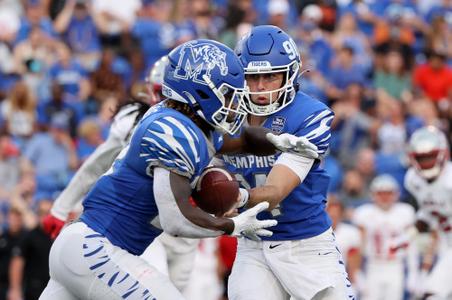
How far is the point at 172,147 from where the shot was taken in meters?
5.23

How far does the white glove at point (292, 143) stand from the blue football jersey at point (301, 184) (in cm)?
21

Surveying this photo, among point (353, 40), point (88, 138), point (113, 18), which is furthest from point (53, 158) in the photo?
point (353, 40)

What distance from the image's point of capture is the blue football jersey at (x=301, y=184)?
618 cm

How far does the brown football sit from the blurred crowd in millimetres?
6032

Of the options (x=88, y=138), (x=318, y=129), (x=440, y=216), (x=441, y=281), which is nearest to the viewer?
(x=318, y=129)

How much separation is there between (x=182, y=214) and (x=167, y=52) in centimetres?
921

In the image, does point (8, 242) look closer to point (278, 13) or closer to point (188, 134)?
point (278, 13)

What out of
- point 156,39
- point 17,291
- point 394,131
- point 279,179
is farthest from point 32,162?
point 279,179

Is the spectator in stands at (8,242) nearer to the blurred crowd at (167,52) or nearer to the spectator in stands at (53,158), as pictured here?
the blurred crowd at (167,52)

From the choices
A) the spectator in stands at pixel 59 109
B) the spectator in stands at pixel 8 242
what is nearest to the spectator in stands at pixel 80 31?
the spectator in stands at pixel 59 109

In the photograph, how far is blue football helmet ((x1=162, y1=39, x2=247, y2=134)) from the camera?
5434mm

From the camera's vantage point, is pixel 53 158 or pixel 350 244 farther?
pixel 53 158

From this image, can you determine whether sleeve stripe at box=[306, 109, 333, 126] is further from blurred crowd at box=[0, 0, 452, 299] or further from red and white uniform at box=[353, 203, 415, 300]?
red and white uniform at box=[353, 203, 415, 300]

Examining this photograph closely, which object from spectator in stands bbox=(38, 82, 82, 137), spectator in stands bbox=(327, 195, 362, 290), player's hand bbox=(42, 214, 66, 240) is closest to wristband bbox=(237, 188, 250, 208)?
player's hand bbox=(42, 214, 66, 240)
